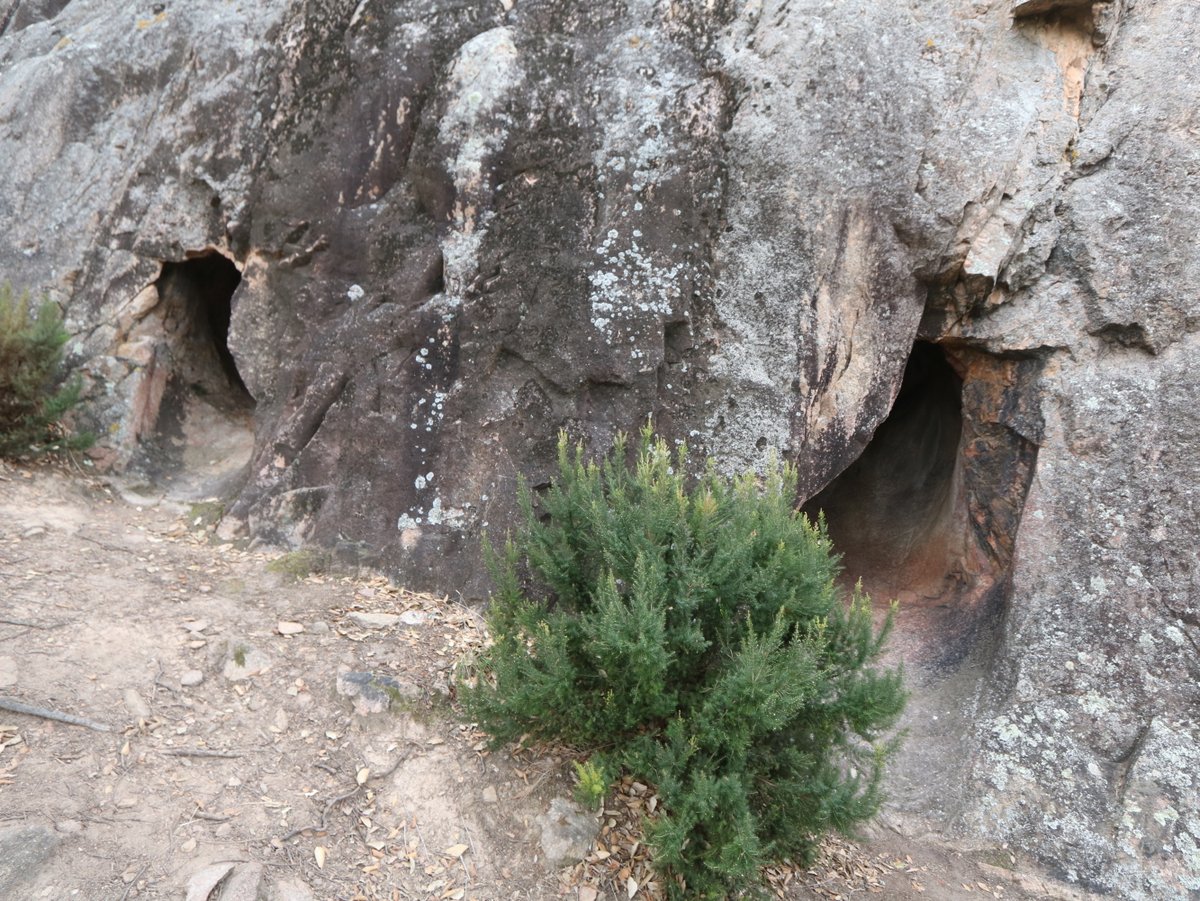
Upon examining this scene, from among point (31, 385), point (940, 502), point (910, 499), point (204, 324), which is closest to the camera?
point (31, 385)

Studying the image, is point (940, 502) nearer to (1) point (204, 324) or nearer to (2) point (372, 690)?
(2) point (372, 690)

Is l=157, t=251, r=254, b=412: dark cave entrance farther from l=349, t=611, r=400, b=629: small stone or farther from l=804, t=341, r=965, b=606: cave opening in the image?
l=804, t=341, r=965, b=606: cave opening

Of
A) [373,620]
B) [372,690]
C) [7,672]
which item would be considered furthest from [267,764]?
[7,672]

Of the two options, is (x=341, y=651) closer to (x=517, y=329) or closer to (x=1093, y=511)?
(x=517, y=329)

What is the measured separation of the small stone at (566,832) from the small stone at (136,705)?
1799 millimetres

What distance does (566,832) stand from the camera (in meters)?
3.55

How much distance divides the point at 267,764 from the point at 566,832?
132 cm

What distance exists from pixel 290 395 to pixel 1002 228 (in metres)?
4.71

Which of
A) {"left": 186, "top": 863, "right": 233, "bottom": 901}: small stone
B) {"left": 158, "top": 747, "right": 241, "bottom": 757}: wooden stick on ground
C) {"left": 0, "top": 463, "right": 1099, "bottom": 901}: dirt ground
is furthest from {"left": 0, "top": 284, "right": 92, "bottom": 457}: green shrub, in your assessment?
{"left": 186, "top": 863, "right": 233, "bottom": 901}: small stone

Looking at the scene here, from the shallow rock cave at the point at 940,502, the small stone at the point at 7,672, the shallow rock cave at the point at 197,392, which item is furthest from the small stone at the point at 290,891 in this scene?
the shallow rock cave at the point at 940,502

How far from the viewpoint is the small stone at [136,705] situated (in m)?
3.64

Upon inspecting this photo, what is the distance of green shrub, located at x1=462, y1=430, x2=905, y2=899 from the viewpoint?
3143 mm

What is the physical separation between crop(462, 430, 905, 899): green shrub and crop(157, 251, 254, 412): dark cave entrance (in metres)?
4.32

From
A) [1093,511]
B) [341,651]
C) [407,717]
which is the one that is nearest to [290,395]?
[341,651]
